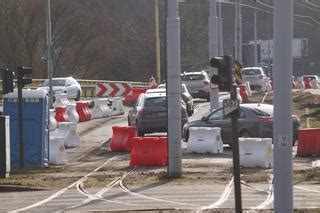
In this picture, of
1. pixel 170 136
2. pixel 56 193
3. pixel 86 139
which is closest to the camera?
pixel 56 193

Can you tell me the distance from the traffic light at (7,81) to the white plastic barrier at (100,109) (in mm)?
18294

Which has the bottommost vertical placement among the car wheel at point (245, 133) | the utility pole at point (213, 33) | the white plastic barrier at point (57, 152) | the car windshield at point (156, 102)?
the white plastic barrier at point (57, 152)

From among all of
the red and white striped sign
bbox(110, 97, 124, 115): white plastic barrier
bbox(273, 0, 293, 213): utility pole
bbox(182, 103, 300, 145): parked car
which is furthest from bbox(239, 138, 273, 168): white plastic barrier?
the red and white striped sign

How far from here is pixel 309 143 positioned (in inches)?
857

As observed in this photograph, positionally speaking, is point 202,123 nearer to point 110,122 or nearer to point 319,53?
point 110,122

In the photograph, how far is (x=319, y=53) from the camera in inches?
5108

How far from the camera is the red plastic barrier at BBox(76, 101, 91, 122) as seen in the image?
36.0m

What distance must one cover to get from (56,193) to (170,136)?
3.18 m

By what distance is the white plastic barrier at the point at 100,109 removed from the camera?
125 ft

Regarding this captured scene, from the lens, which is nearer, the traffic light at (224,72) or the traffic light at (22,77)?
the traffic light at (224,72)

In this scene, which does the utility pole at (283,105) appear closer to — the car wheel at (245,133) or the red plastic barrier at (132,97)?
the car wheel at (245,133)

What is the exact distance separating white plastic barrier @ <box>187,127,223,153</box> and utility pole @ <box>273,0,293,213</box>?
11.9 meters

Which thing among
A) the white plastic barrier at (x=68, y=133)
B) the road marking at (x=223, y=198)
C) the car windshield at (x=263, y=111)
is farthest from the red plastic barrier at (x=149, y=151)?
the white plastic barrier at (x=68, y=133)

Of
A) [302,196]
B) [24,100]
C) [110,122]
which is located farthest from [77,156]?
[110,122]
